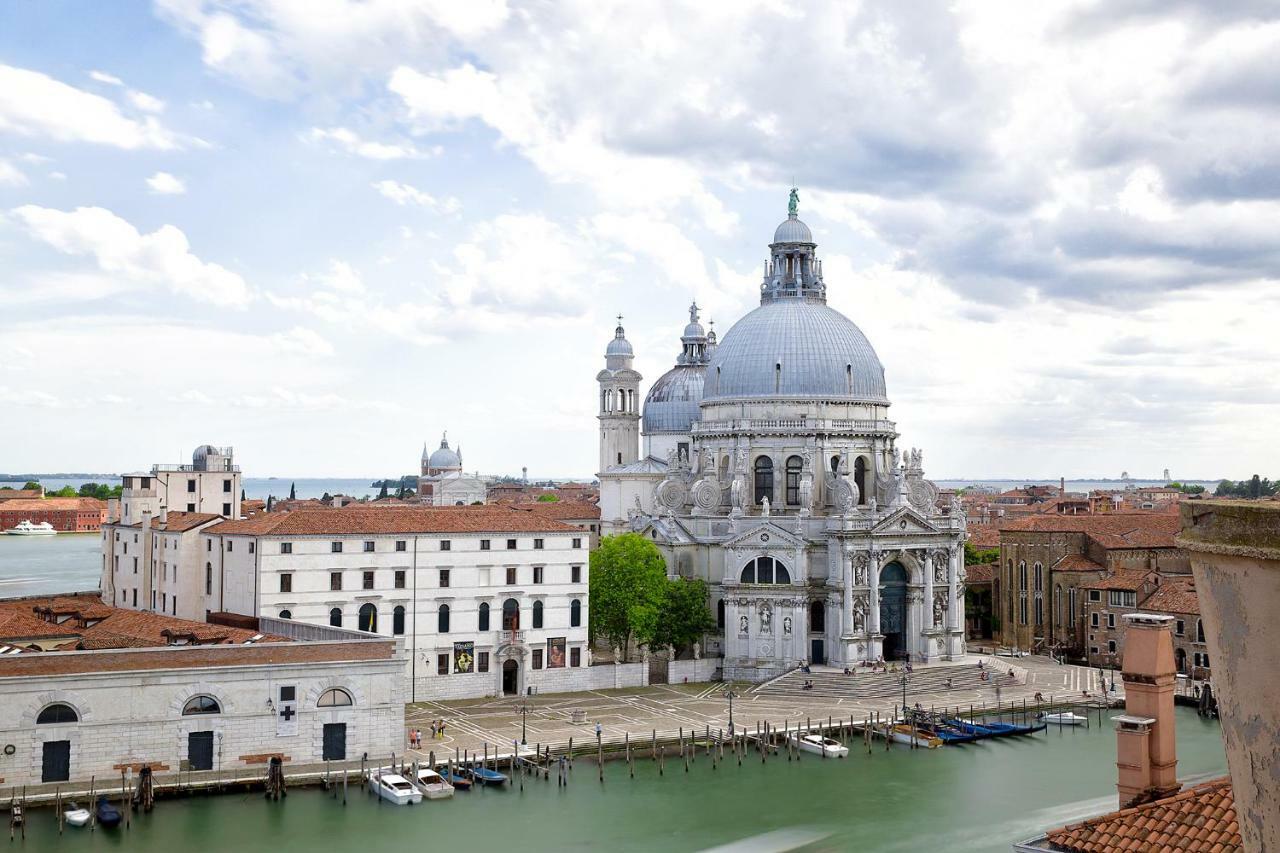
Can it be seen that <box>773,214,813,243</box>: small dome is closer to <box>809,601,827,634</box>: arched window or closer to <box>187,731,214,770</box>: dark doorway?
<box>809,601,827,634</box>: arched window

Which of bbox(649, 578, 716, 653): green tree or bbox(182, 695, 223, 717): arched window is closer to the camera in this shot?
bbox(182, 695, 223, 717): arched window

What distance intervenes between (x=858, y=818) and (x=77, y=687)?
2381 centimetres

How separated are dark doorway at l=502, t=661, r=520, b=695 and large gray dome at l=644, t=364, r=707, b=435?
29481 mm

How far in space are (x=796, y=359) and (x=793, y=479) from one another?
6291mm

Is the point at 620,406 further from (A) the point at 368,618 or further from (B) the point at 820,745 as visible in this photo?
(B) the point at 820,745

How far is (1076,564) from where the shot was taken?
71.4 metres

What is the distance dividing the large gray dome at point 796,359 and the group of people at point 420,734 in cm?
2818

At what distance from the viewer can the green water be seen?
125ft

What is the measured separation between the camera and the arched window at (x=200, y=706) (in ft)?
142

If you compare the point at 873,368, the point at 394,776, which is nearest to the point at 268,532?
the point at 394,776

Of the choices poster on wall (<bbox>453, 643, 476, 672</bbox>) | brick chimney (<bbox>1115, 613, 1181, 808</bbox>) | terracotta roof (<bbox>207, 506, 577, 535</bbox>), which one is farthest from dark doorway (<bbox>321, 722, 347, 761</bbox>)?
brick chimney (<bbox>1115, 613, 1181, 808</bbox>)

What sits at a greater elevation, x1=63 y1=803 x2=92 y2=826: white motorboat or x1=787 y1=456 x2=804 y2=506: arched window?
x1=787 y1=456 x2=804 y2=506: arched window

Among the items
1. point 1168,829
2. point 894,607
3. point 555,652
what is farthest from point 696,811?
point 894,607

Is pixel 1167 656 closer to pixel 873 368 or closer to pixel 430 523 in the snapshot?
pixel 430 523
